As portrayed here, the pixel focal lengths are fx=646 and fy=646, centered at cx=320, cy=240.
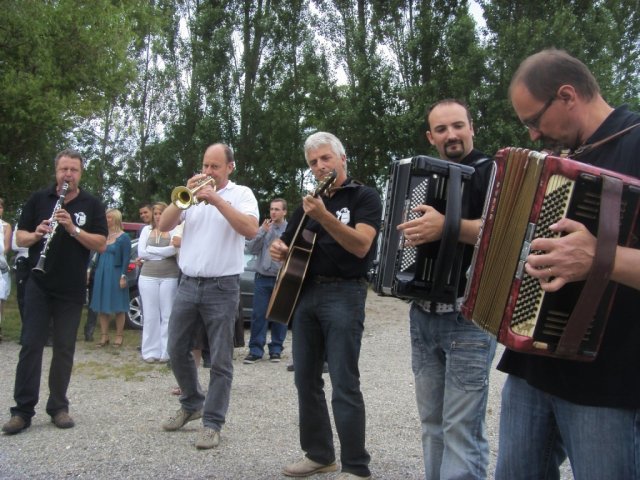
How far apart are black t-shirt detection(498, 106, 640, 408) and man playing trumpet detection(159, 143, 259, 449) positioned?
299 cm

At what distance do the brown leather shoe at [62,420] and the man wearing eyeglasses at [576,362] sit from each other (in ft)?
12.3

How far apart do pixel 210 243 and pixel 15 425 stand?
2017mm

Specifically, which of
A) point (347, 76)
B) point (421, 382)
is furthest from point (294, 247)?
point (347, 76)

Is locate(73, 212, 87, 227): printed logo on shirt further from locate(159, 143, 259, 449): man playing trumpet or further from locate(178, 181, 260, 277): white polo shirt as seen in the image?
locate(178, 181, 260, 277): white polo shirt

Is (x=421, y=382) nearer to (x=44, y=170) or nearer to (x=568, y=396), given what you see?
(x=568, y=396)

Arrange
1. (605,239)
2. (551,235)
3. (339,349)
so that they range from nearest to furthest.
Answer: (605,239) → (551,235) → (339,349)

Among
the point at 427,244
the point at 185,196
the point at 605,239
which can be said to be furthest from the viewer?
the point at 185,196

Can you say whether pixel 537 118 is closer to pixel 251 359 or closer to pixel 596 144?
pixel 596 144

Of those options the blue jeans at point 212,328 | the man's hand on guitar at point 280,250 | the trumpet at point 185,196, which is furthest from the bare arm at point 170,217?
the man's hand on guitar at point 280,250

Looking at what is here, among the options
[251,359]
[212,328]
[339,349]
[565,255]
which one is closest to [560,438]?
Result: [565,255]

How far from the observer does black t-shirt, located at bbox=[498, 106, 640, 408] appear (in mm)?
2027

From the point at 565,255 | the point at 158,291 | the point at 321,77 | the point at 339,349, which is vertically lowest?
the point at 158,291

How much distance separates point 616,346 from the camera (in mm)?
2049

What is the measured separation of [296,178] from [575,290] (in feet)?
66.3
